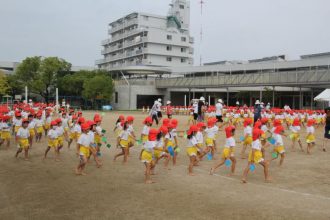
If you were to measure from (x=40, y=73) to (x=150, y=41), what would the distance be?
20945mm

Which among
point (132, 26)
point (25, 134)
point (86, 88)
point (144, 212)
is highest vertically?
point (132, 26)

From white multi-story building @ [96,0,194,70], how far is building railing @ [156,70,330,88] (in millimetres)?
16617

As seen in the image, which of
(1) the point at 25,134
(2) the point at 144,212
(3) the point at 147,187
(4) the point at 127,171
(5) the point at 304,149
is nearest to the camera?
(2) the point at 144,212

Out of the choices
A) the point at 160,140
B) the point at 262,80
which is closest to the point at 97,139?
the point at 160,140

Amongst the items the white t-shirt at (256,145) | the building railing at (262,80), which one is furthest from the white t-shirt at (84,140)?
the building railing at (262,80)

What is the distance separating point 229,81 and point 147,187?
32771mm

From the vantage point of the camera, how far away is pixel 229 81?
129 feet

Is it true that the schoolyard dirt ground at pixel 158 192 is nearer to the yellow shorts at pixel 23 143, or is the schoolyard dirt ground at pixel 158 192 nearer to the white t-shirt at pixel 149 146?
the yellow shorts at pixel 23 143

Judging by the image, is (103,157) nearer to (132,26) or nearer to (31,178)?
(31,178)

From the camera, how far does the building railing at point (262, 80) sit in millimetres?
30569

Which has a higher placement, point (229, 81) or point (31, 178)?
point (229, 81)

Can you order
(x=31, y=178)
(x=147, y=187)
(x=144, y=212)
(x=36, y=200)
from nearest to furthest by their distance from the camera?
1. (x=144, y=212)
2. (x=36, y=200)
3. (x=147, y=187)
4. (x=31, y=178)

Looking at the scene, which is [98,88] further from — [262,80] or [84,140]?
[84,140]

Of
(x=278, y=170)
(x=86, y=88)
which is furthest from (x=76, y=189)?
(x=86, y=88)
